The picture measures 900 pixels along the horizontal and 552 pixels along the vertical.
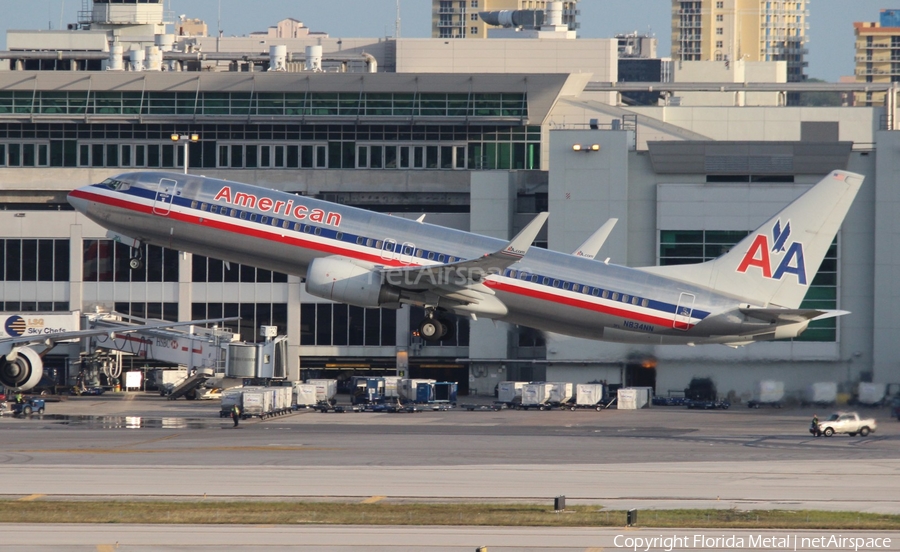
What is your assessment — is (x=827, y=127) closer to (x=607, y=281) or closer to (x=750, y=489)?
(x=607, y=281)

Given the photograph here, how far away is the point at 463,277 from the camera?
56.3m

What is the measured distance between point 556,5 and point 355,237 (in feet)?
388

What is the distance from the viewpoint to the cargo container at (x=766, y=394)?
76.1m

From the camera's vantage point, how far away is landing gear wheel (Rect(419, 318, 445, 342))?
58.2 m

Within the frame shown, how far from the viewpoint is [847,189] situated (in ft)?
202

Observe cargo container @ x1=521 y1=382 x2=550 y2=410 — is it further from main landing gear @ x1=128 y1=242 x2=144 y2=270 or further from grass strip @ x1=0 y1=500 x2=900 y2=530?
grass strip @ x1=0 y1=500 x2=900 y2=530

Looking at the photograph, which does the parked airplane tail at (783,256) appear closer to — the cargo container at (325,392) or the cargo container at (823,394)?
the cargo container at (823,394)

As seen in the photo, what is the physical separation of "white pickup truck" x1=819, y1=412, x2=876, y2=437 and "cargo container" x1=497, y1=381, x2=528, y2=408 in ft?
83.2

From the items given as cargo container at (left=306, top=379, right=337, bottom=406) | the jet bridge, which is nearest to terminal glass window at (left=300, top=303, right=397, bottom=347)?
the jet bridge

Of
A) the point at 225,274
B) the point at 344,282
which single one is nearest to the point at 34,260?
the point at 225,274

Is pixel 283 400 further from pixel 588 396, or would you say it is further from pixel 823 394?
pixel 823 394

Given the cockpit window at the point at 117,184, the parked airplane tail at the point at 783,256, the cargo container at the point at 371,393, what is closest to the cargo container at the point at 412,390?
the cargo container at the point at 371,393

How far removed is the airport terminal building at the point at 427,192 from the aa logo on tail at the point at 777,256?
19.2 m

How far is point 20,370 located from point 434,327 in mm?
32132
